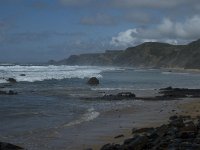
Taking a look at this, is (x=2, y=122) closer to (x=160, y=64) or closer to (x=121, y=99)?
(x=121, y=99)

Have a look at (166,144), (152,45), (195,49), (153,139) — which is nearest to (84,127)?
(153,139)

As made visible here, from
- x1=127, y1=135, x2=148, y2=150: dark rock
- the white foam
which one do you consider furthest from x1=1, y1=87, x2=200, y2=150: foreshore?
the white foam

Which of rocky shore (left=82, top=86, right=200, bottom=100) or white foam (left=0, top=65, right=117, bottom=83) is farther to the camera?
white foam (left=0, top=65, right=117, bottom=83)

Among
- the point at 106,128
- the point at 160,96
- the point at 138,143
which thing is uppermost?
the point at 160,96

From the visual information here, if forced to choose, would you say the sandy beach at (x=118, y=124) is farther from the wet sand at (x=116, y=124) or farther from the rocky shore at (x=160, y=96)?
the rocky shore at (x=160, y=96)

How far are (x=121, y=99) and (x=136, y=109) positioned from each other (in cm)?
673

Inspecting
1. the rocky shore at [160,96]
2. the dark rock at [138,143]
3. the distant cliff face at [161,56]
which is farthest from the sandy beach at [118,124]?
the distant cliff face at [161,56]

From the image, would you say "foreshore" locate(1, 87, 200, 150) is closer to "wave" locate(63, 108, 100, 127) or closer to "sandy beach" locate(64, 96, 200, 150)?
"sandy beach" locate(64, 96, 200, 150)

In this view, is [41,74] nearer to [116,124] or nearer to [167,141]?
[116,124]

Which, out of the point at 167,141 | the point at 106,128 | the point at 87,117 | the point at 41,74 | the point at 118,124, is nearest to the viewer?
the point at 167,141

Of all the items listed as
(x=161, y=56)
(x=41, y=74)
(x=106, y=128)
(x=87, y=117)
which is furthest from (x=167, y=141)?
(x=161, y=56)

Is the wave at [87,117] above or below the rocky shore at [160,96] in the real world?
below

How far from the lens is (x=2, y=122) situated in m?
20.0

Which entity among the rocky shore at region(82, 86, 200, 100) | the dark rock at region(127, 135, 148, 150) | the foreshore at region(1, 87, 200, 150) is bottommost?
the foreshore at region(1, 87, 200, 150)
